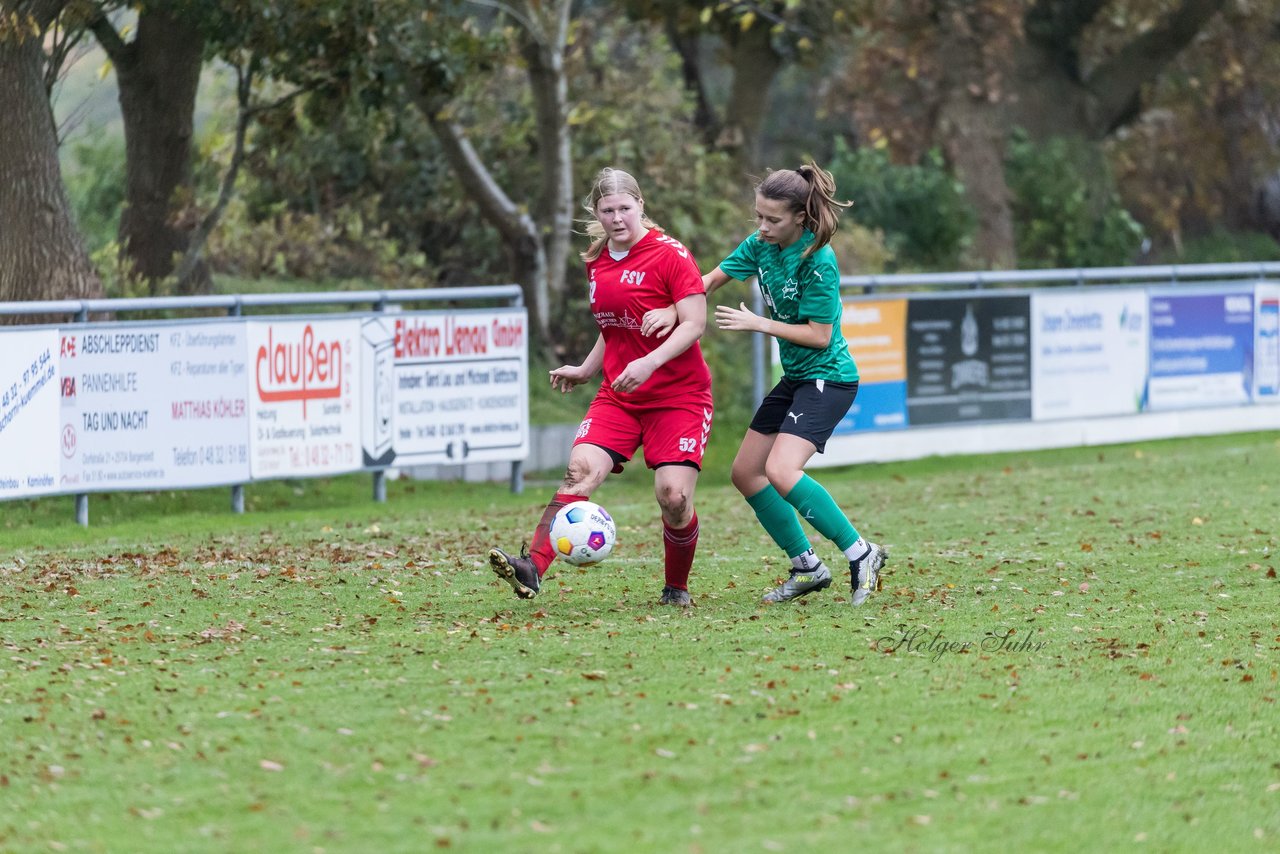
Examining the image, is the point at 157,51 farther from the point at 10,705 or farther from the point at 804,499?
the point at 10,705

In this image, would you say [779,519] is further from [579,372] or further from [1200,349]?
[1200,349]

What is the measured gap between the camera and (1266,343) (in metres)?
20.5

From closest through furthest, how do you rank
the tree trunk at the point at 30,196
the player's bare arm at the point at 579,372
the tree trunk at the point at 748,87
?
the player's bare arm at the point at 579,372 < the tree trunk at the point at 30,196 < the tree trunk at the point at 748,87

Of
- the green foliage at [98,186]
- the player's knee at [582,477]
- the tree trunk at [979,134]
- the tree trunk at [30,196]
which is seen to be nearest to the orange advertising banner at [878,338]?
the tree trunk at [30,196]

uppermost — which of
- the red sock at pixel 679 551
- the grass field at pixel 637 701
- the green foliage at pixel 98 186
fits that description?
the green foliage at pixel 98 186

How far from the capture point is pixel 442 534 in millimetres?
12273

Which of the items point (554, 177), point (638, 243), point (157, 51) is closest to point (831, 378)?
point (638, 243)

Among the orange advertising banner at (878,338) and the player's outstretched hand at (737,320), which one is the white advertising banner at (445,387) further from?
the player's outstretched hand at (737,320)

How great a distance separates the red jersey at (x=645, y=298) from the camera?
7984mm

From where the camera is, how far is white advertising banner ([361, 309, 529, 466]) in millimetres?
14383

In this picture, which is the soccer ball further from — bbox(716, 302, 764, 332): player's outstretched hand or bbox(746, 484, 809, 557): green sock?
bbox(716, 302, 764, 332): player's outstretched hand

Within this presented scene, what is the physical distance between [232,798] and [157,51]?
12.7m

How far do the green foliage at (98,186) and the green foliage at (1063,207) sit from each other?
1530 centimetres

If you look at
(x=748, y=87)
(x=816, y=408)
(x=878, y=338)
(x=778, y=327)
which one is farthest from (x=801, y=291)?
(x=748, y=87)
